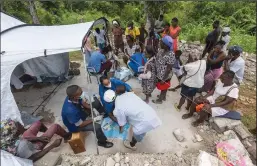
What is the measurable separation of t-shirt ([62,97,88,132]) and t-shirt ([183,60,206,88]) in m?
2.13

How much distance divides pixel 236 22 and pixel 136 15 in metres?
6.34

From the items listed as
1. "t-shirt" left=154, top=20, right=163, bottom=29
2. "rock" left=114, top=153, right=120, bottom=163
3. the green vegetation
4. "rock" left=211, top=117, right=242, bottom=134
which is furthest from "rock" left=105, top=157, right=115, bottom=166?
the green vegetation

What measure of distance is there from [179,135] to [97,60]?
2.63 m

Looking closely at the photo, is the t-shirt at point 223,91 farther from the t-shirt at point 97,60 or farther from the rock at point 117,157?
the t-shirt at point 97,60

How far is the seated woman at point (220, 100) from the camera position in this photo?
3707 mm

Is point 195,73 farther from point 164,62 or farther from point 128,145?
point 128,145

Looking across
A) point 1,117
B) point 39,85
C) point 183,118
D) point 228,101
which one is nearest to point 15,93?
point 39,85

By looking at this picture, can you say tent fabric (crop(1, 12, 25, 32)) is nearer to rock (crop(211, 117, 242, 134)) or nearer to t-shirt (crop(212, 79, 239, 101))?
t-shirt (crop(212, 79, 239, 101))

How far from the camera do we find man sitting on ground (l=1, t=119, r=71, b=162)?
3465mm

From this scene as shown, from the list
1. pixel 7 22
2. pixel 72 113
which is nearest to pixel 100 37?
pixel 7 22

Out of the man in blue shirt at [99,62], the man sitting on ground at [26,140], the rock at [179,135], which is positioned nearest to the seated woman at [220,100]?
the rock at [179,135]

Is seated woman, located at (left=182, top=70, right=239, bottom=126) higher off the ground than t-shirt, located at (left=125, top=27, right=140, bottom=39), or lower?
lower

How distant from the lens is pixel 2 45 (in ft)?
13.1

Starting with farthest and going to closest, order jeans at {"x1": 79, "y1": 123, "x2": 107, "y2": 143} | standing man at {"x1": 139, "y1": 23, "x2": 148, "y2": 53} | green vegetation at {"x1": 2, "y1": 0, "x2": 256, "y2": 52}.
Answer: green vegetation at {"x1": 2, "y1": 0, "x2": 256, "y2": 52}
standing man at {"x1": 139, "y1": 23, "x2": 148, "y2": 53}
jeans at {"x1": 79, "y1": 123, "x2": 107, "y2": 143}
